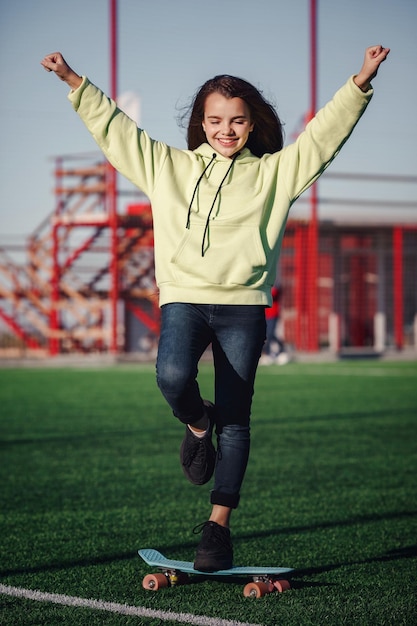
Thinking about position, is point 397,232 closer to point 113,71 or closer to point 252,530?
point 113,71

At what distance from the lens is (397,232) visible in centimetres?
2605

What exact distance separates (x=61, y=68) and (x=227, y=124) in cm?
56

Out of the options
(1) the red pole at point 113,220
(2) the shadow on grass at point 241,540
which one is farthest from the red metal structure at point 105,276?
(2) the shadow on grass at point 241,540

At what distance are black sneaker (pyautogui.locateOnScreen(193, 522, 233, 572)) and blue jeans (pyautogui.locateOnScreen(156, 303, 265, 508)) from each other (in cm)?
12

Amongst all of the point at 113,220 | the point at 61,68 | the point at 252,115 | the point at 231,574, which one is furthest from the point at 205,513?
the point at 113,220

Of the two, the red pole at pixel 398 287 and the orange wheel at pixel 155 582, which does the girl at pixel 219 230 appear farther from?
the red pole at pixel 398 287

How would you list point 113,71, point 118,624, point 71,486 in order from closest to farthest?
point 118,624
point 71,486
point 113,71

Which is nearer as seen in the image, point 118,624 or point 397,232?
point 118,624

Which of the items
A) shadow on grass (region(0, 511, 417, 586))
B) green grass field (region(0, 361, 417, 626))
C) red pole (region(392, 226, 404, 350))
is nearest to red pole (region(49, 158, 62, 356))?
red pole (region(392, 226, 404, 350))

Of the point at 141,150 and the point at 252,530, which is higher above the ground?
the point at 141,150

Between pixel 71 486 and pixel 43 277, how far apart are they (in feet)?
64.3

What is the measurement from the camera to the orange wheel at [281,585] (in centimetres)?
303

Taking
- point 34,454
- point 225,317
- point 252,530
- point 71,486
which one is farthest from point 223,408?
point 34,454

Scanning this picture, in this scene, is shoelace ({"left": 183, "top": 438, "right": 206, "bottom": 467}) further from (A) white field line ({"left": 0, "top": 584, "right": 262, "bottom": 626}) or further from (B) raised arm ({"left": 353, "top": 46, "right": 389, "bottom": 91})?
(B) raised arm ({"left": 353, "top": 46, "right": 389, "bottom": 91})
